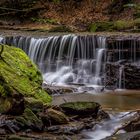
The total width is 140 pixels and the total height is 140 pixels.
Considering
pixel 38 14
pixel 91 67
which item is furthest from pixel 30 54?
pixel 38 14

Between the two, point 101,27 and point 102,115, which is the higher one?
point 101,27

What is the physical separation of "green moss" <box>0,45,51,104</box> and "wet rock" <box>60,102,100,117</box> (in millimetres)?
854

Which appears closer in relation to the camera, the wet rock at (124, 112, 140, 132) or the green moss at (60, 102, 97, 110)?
Result: the wet rock at (124, 112, 140, 132)

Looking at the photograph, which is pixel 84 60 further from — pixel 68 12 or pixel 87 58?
pixel 68 12

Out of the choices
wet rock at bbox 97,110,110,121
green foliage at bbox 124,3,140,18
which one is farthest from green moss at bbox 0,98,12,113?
green foliage at bbox 124,3,140,18

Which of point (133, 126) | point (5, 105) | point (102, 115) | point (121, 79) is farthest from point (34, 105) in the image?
point (121, 79)

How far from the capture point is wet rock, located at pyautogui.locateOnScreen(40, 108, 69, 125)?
7.82 metres

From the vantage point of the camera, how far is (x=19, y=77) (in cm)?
925

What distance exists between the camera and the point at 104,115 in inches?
343

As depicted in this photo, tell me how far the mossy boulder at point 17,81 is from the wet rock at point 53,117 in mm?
520

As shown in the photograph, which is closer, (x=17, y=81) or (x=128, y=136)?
(x=128, y=136)

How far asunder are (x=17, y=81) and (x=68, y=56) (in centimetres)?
690

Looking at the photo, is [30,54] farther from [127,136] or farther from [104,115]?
[127,136]

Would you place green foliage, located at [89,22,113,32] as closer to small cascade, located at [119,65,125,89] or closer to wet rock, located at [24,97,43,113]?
small cascade, located at [119,65,125,89]
